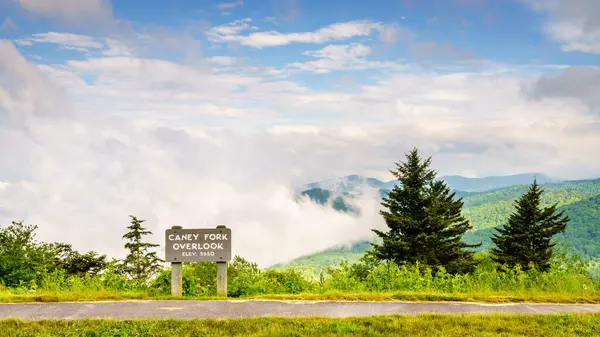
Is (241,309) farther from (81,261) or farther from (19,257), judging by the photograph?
(81,261)

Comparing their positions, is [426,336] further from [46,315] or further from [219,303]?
[46,315]

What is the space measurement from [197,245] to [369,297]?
12.7 feet

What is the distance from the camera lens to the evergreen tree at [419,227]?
4566 centimetres

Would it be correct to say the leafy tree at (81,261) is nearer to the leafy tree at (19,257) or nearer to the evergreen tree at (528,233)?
the leafy tree at (19,257)

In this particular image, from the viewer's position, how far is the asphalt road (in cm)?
911

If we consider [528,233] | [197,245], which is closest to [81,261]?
[197,245]

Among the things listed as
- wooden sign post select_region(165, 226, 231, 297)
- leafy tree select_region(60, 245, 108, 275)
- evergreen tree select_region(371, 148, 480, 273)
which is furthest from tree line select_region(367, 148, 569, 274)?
wooden sign post select_region(165, 226, 231, 297)

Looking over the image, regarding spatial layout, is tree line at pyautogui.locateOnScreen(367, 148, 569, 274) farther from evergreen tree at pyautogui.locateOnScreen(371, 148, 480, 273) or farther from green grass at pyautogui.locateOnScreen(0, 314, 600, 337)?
green grass at pyautogui.locateOnScreen(0, 314, 600, 337)

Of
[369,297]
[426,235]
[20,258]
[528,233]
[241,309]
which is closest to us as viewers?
[241,309]

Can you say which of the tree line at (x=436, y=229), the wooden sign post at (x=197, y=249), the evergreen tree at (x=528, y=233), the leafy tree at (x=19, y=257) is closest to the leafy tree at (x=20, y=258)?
the leafy tree at (x=19, y=257)

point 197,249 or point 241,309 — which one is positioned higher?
point 197,249

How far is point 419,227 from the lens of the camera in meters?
47.3

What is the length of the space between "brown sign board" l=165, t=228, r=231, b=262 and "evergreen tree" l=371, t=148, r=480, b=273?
33.6 m

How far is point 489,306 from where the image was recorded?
987 centimetres
